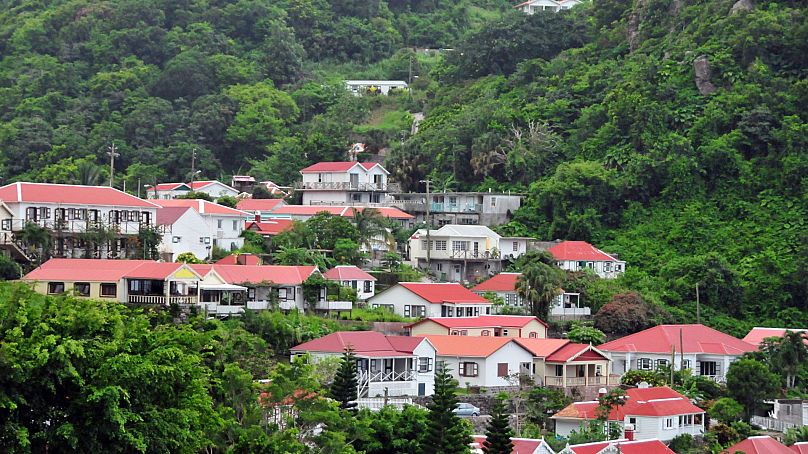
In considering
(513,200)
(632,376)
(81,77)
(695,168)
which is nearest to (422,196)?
(513,200)

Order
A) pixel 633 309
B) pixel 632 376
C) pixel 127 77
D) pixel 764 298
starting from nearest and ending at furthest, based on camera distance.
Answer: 1. pixel 632 376
2. pixel 633 309
3. pixel 764 298
4. pixel 127 77

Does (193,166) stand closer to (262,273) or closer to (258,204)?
(258,204)

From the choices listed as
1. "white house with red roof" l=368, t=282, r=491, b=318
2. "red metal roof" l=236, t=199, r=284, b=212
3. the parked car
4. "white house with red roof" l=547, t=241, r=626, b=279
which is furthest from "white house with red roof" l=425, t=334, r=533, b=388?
"red metal roof" l=236, t=199, r=284, b=212

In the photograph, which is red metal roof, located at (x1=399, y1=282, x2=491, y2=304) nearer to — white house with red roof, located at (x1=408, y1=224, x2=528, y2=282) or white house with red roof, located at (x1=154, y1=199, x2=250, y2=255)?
white house with red roof, located at (x1=408, y1=224, x2=528, y2=282)

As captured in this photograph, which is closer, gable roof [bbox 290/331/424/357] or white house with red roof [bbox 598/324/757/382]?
gable roof [bbox 290/331/424/357]

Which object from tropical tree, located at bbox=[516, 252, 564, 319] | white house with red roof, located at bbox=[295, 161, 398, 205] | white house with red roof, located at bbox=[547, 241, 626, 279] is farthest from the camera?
white house with red roof, located at bbox=[295, 161, 398, 205]

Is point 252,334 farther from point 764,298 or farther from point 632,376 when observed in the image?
point 764,298

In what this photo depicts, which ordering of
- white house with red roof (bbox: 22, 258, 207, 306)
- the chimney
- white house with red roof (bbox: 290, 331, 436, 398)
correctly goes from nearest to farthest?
the chimney
white house with red roof (bbox: 290, 331, 436, 398)
white house with red roof (bbox: 22, 258, 207, 306)

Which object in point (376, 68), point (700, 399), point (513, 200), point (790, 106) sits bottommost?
point (700, 399)
